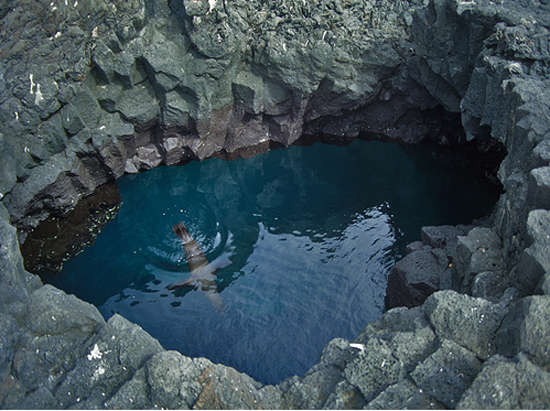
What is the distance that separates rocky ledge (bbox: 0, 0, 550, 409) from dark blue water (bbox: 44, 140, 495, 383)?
2.38 feet

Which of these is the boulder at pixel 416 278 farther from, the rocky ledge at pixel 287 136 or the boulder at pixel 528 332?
the boulder at pixel 528 332

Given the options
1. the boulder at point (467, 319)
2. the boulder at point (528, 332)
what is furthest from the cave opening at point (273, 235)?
the boulder at point (528, 332)

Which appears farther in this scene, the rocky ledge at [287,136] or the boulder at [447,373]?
the rocky ledge at [287,136]

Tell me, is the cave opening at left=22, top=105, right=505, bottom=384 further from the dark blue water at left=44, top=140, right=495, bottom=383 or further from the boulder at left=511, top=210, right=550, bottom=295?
the boulder at left=511, top=210, right=550, bottom=295

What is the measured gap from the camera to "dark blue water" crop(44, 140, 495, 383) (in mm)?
7547

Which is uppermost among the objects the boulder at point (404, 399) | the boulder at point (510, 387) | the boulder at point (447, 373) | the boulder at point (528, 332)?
the boulder at point (528, 332)

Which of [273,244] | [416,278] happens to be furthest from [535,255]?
[273,244]

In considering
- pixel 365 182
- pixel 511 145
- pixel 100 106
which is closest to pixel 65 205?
pixel 100 106

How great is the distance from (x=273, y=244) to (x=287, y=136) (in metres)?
3.58

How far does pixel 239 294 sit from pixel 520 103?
16.0ft

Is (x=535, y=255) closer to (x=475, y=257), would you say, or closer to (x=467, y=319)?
(x=467, y=319)

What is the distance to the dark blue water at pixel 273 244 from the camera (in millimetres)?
7547

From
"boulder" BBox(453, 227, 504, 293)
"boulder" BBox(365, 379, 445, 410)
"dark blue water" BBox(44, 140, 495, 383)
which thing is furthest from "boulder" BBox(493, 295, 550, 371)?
"dark blue water" BBox(44, 140, 495, 383)

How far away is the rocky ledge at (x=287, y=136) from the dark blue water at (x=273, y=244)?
2.38 feet
